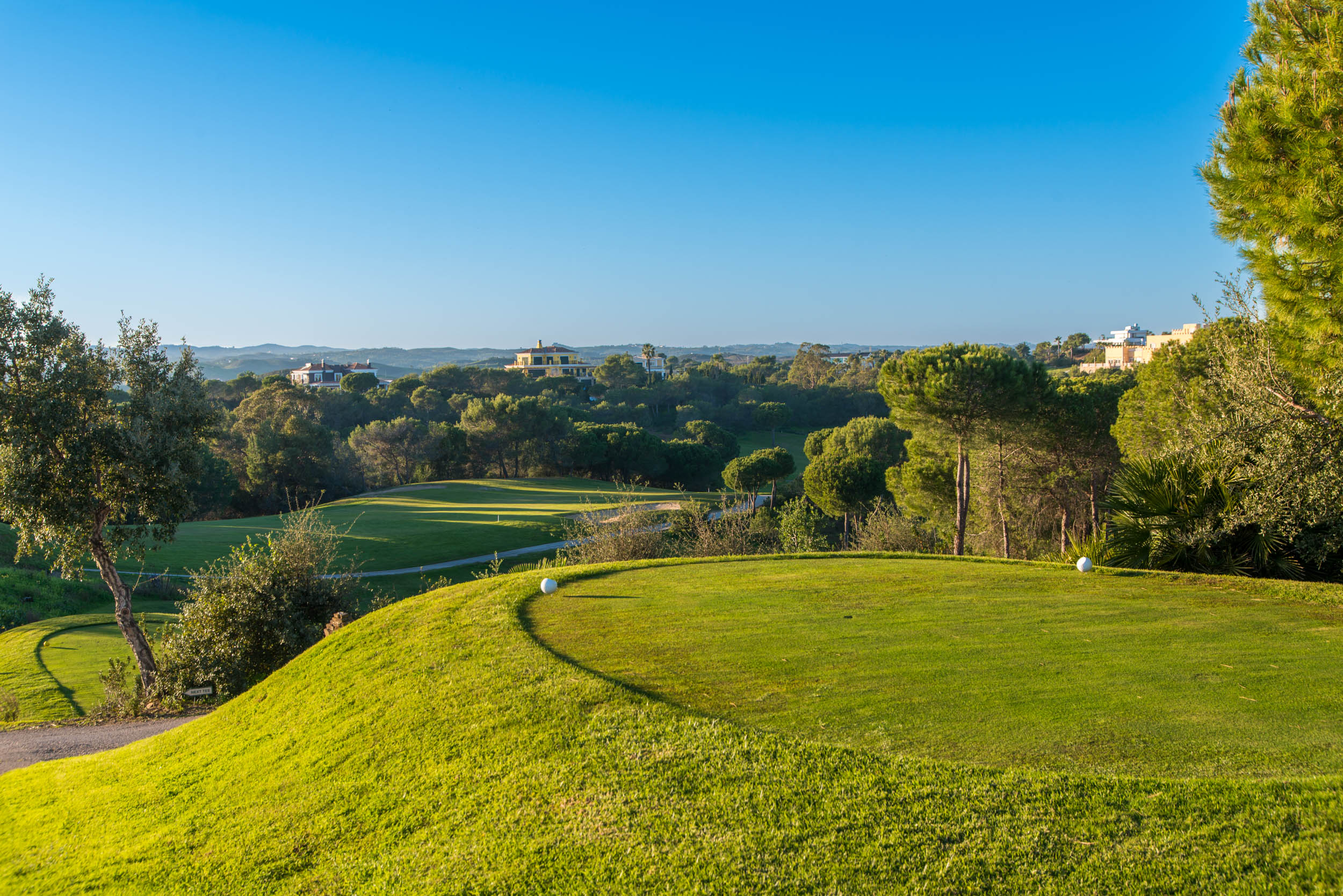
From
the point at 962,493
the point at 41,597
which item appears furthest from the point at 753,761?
the point at 41,597

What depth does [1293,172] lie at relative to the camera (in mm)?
8102

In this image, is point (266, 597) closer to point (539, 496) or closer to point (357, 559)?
point (357, 559)

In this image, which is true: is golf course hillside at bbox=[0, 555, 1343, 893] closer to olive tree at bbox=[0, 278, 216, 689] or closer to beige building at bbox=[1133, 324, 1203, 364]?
olive tree at bbox=[0, 278, 216, 689]

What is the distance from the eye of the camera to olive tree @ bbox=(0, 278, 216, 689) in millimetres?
12328

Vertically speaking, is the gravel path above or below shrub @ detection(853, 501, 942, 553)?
above

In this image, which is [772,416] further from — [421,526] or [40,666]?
[40,666]

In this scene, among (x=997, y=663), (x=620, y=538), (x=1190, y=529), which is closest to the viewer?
(x=997, y=663)

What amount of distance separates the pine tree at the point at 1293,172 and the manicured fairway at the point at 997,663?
3.23m

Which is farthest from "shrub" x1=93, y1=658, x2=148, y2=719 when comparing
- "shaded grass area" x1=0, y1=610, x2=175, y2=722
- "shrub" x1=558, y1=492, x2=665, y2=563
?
"shrub" x1=558, y1=492, x2=665, y2=563

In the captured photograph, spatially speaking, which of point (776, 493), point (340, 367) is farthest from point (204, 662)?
point (340, 367)

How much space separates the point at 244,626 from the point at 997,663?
11.8m

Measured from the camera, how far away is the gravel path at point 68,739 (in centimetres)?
948

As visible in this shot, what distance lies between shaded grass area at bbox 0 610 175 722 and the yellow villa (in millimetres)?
109468

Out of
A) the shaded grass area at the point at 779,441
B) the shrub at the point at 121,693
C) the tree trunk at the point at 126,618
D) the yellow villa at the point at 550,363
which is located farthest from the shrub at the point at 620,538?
the yellow villa at the point at 550,363
